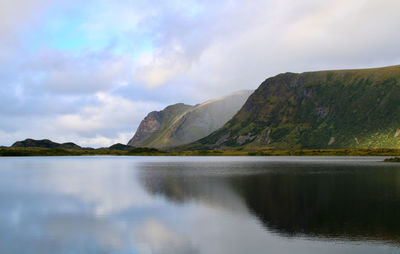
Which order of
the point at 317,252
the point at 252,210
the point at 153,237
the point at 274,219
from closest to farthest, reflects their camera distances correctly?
the point at 317,252 < the point at 153,237 < the point at 274,219 < the point at 252,210

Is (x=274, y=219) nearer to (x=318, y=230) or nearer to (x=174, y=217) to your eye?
(x=318, y=230)

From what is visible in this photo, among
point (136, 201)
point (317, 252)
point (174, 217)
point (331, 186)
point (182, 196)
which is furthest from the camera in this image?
point (331, 186)

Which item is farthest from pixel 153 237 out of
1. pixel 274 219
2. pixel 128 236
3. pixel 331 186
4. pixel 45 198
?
pixel 331 186

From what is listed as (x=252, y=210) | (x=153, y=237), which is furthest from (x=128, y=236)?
(x=252, y=210)

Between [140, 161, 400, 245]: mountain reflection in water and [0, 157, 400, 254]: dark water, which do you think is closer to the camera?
[0, 157, 400, 254]: dark water

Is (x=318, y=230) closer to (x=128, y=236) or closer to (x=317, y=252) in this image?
(x=317, y=252)

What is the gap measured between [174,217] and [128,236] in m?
8.30

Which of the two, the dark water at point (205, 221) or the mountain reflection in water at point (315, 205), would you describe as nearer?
the dark water at point (205, 221)

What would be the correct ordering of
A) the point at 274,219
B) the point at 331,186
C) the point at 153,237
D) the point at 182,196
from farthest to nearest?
the point at 331,186 < the point at 182,196 < the point at 274,219 < the point at 153,237

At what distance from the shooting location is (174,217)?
3678cm

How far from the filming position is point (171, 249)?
83.6 ft

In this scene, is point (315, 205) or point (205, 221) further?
point (315, 205)

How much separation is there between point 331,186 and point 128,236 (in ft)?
135

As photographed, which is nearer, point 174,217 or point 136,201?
point 174,217
